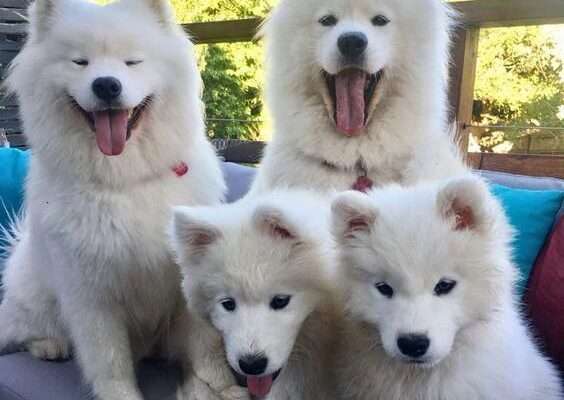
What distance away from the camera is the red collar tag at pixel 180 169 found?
2.02 m

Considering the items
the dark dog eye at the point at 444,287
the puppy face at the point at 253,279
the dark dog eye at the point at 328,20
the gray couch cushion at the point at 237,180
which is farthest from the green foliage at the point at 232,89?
the dark dog eye at the point at 444,287

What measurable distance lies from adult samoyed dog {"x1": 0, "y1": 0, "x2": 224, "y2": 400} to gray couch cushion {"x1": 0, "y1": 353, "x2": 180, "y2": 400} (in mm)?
108

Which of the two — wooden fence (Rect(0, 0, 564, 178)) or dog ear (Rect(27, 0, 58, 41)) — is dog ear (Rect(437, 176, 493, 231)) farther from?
wooden fence (Rect(0, 0, 564, 178))

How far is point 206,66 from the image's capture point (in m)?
4.79

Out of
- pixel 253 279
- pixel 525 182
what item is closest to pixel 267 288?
pixel 253 279

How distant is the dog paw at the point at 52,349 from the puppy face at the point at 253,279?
32.9 inches

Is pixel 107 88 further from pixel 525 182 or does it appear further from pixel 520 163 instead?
pixel 520 163

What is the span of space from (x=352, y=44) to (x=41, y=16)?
987 mm

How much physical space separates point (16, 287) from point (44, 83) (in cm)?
85

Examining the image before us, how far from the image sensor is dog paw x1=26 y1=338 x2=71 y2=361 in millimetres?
2203

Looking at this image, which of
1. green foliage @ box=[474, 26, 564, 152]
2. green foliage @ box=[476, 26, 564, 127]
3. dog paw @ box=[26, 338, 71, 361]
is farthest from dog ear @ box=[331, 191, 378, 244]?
green foliage @ box=[476, 26, 564, 127]

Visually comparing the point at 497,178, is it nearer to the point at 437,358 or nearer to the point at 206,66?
the point at 437,358

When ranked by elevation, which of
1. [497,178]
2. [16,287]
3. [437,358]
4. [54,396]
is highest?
[497,178]

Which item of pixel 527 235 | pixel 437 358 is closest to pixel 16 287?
pixel 437 358
